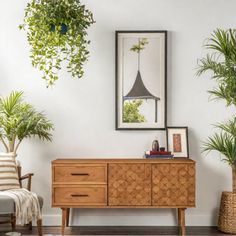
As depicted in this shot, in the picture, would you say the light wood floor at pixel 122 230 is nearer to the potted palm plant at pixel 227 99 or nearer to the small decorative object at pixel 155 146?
the potted palm plant at pixel 227 99

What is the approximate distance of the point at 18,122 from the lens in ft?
15.9

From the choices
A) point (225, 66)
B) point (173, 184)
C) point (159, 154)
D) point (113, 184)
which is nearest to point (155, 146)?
point (159, 154)

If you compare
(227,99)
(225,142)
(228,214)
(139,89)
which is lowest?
(228,214)

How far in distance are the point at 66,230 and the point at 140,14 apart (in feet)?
8.11

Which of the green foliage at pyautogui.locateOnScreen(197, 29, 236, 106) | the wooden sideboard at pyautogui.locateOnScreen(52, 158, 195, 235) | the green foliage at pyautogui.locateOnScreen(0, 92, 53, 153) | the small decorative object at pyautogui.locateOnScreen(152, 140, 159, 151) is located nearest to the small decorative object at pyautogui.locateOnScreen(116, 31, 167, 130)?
the small decorative object at pyautogui.locateOnScreen(152, 140, 159, 151)

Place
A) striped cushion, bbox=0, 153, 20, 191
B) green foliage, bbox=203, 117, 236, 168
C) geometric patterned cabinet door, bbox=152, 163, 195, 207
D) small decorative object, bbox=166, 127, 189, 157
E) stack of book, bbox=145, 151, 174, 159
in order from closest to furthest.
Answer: striped cushion, bbox=0, 153, 20, 191
geometric patterned cabinet door, bbox=152, 163, 195, 207
green foliage, bbox=203, 117, 236, 168
stack of book, bbox=145, 151, 174, 159
small decorative object, bbox=166, 127, 189, 157

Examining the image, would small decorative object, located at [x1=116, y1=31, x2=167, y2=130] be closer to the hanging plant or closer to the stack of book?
the stack of book

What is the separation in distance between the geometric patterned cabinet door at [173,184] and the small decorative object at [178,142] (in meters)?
0.46

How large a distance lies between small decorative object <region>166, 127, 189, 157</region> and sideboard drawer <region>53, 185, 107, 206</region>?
93cm

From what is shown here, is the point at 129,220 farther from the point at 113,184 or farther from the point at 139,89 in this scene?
the point at 139,89

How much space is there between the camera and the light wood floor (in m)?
4.84

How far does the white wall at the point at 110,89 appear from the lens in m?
5.18

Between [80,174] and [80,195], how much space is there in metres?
0.21

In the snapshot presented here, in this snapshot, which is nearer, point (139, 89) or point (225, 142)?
point (225, 142)
